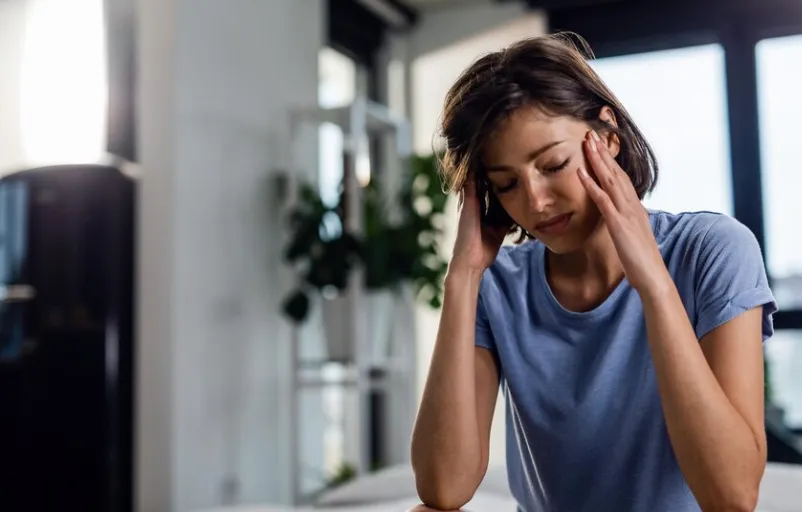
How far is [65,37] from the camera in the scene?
2785 millimetres

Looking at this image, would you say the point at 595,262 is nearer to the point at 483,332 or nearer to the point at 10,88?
the point at 483,332

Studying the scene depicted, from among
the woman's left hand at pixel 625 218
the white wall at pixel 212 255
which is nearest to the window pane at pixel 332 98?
the white wall at pixel 212 255

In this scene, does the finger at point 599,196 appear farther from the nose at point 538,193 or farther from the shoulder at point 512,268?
the shoulder at point 512,268

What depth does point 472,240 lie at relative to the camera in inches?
45.3

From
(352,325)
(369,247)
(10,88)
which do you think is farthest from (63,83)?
(352,325)

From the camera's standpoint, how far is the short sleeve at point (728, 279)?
949 mm

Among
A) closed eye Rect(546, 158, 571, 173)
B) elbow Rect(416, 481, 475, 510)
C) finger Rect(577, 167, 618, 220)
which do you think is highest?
closed eye Rect(546, 158, 571, 173)

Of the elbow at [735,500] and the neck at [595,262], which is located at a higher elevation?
the neck at [595,262]

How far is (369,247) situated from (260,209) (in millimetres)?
437

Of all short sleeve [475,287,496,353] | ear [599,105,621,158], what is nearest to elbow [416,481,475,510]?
short sleeve [475,287,496,353]

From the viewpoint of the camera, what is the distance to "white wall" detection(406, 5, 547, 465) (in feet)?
14.9

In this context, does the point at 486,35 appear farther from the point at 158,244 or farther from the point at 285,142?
the point at 158,244

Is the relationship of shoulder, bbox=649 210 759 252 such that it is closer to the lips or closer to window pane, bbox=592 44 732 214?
the lips

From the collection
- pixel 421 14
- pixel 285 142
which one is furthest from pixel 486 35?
pixel 285 142
